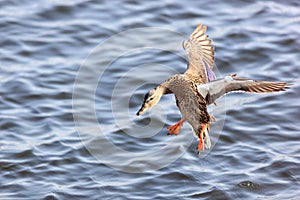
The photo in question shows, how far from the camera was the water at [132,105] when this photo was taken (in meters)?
8.18

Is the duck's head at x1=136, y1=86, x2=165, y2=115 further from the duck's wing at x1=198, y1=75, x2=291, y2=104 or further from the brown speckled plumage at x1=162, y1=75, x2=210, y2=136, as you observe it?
the duck's wing at x1=198, y1=75, x2=291, y2=104

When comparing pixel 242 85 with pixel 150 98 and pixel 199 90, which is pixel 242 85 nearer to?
pixel 199 90

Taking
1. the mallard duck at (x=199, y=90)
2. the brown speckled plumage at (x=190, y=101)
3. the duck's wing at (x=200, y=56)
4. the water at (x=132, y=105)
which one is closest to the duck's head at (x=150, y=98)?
the mallard duck at (x=199, y=90)

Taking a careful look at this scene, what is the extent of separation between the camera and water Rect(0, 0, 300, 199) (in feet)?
26.8

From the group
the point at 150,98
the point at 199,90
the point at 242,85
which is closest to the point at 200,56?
the point at 199,90

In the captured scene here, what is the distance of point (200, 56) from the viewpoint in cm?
808

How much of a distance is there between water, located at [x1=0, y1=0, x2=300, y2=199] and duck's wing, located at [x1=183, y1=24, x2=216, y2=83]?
1325 millimetres

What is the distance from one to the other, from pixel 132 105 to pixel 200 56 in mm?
1914

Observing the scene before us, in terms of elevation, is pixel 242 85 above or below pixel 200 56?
below

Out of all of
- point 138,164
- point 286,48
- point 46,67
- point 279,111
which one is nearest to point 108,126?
point 138,164

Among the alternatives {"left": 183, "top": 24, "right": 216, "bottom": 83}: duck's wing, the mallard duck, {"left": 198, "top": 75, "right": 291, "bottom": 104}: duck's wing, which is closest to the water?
the mallard duck

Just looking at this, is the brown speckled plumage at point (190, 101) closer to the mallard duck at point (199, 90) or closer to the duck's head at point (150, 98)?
the mallard duck at point (199, 90)

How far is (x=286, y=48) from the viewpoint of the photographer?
36.4ft

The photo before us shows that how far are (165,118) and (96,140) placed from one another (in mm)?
1050
